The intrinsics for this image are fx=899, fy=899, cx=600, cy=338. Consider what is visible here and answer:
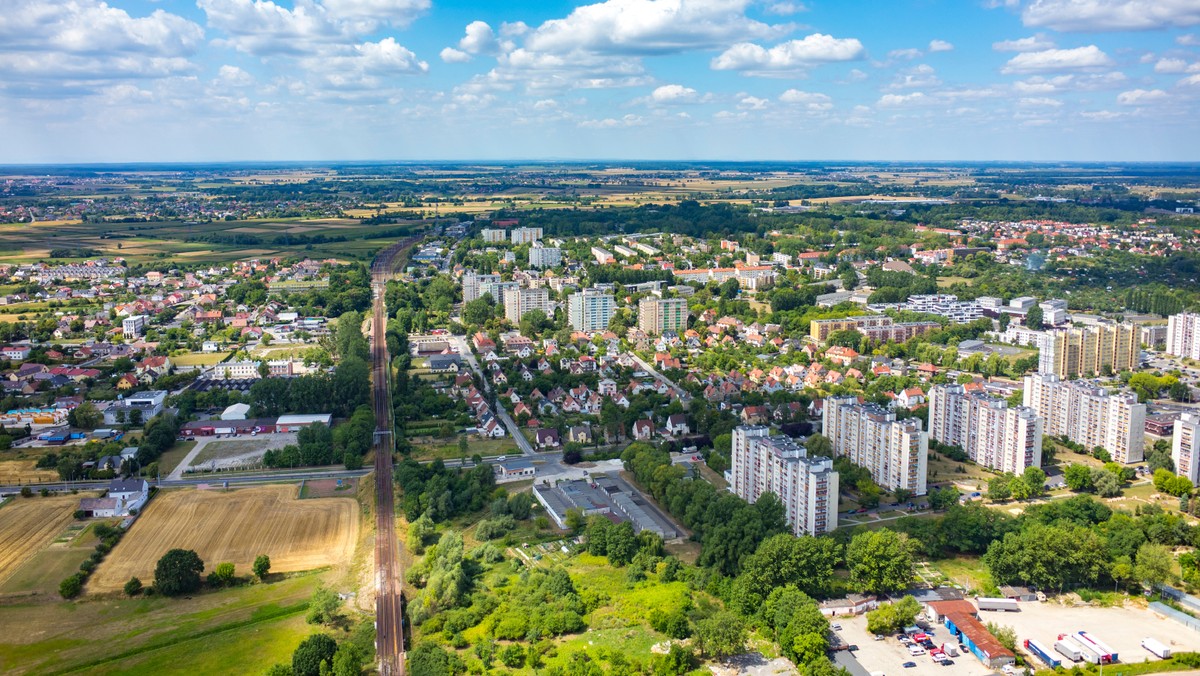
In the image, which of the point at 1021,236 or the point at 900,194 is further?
the point at 900,194

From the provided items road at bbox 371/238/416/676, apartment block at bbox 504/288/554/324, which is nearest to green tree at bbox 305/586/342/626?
road at bbox 371/238/416/676

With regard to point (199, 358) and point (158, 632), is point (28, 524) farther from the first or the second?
point (199, 358)

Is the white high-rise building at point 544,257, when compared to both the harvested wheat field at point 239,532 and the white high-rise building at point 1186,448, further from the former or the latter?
the white high-rise building at point 1186,448

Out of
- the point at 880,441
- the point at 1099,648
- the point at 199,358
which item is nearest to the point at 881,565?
the point at 1099,648

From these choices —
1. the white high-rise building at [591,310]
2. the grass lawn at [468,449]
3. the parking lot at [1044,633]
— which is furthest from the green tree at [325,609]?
the white high-rise building at [591,310]

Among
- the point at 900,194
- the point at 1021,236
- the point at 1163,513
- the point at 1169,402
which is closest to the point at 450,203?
the point at 900,194

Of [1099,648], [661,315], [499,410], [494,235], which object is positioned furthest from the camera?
[494,235]

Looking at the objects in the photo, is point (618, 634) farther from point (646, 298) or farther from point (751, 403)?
point (646, 298)

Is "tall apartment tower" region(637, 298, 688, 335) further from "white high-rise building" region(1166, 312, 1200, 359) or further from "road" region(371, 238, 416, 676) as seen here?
"white high-rise building" region(1166, 312, 1200, 359)
